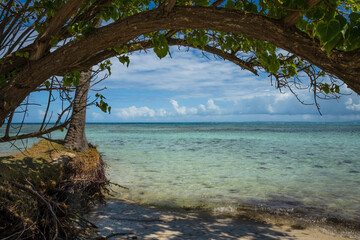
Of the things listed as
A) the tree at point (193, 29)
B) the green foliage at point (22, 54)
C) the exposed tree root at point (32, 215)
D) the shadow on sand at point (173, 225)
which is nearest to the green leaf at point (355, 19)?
the tree at point (193, 29)

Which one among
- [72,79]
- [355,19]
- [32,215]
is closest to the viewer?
[355,19]

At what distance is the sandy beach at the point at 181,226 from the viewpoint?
5281mm

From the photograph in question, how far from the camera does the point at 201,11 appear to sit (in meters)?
2.73

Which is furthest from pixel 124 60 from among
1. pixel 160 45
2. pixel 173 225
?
pixel 173 225

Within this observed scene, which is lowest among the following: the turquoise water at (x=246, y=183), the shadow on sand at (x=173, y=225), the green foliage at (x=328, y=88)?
the turquoise water at (x=246, y=183)

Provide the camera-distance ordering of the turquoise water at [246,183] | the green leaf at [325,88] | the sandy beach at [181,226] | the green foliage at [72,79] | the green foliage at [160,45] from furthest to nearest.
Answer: the turquoise water at [246,183] → the sandy beach at [181,226] → the green leaf at [325,88] → the green foliage at [72,79] → the green foliage at [160,45]

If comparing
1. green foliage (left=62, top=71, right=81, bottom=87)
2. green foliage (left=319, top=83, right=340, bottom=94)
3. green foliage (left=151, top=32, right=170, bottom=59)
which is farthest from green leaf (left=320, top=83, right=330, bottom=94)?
green foliage (left=62, top=71, right=81, bottom=87)

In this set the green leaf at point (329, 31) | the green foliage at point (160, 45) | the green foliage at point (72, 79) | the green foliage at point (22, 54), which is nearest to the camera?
the green leaf at point (329, 31)

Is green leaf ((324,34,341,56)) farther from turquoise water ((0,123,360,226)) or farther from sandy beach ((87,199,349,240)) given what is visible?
turquoise water ((0,123,360,226))

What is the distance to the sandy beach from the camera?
17.3 ft

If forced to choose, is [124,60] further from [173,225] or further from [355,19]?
[173,225]

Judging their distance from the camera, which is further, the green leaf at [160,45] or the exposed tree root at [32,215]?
the exposed tree root at [32,215]

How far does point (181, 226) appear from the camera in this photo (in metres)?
5.77

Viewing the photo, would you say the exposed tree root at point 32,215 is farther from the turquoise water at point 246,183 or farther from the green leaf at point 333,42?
the green leaf at point 333,42
